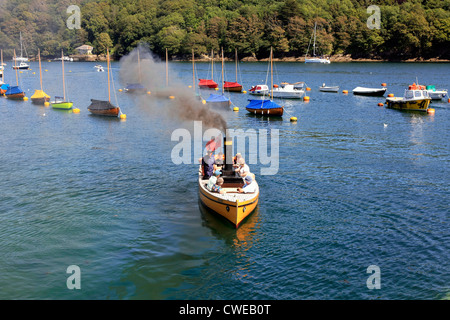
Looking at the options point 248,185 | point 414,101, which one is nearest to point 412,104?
point 414,101

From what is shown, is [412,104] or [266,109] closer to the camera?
[266,109]

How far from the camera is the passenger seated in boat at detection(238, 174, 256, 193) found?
1026 inches

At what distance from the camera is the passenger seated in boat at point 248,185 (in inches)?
1026

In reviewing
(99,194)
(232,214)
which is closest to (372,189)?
(232,214)

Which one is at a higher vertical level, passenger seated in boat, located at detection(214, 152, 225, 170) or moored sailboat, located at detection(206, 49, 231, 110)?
moored sailboat, located at detection(206, 49, 231, 110)

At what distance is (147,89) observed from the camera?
9512cm

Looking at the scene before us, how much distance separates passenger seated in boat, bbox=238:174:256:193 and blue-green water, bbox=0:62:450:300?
1747mm

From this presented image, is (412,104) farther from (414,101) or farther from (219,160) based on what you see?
(219,160)

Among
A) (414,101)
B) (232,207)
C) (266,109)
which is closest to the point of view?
(232,207)

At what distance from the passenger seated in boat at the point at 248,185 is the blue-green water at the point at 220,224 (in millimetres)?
1747

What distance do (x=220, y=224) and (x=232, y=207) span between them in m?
1.86

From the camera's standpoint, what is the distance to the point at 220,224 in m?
25.8

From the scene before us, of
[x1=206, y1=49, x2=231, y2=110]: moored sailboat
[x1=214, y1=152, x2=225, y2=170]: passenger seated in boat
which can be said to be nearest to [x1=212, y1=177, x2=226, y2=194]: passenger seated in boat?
[x1=214, y1=152, x2=225, y2=170]: passenger seated in boat

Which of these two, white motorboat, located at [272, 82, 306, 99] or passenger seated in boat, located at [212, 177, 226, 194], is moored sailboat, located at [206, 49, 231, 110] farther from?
passenger seated in boat, located at [212, 177, 226, 194]
